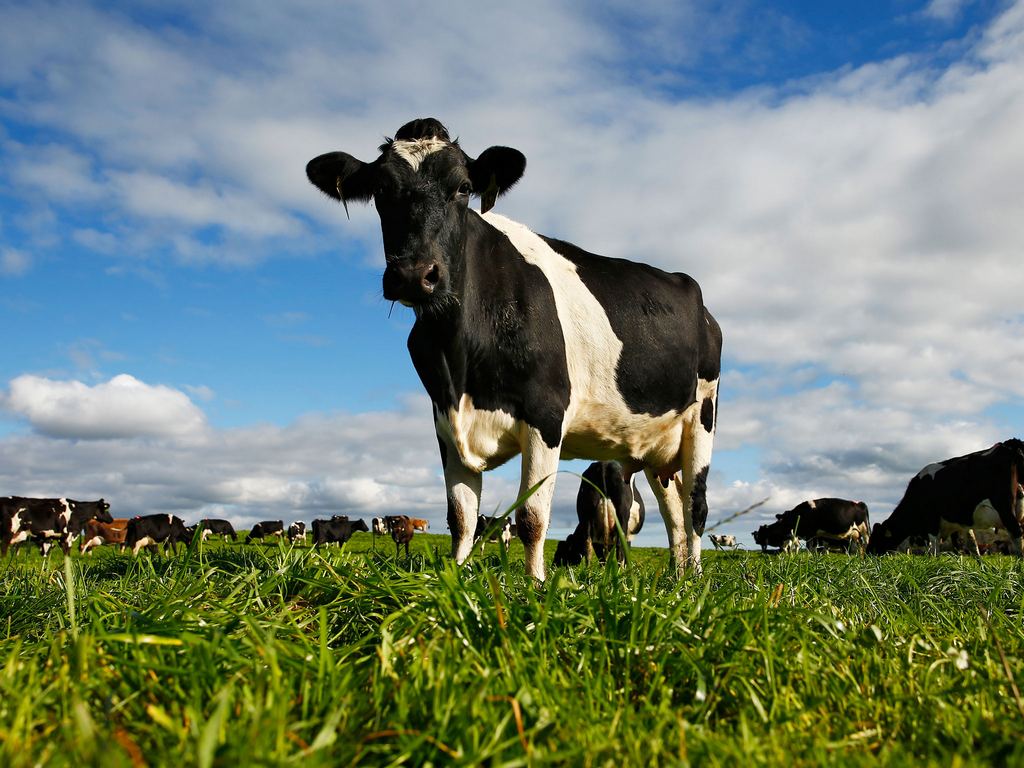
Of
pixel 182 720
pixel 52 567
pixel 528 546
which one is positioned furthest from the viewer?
pixel 528 546

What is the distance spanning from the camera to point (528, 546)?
6.09 meters

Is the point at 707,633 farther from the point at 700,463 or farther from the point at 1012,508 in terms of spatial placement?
the point at 1012,508

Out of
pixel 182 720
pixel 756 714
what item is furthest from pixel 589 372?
pixel 182 720

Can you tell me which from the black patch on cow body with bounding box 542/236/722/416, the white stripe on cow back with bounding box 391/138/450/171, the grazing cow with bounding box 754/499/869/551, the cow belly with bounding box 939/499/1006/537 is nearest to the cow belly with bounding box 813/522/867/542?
the grazing cow with bounding box 754/499/869/551

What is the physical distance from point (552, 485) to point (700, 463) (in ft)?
10.1

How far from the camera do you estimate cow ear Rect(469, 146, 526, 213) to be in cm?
661

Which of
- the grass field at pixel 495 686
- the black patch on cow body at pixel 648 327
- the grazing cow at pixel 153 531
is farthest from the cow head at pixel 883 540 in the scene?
the grazing cow at pixel 153 531

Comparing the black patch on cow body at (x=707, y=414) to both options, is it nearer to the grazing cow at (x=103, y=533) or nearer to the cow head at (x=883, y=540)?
the cow head at (x=883, y=540)

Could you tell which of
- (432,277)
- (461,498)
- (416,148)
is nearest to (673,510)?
(461,498)

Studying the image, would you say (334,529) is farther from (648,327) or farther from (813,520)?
(648,327)

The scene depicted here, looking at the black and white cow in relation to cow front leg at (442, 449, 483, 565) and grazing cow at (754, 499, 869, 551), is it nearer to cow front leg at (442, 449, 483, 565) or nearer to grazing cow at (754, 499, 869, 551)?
cow front leg at (442, 449, 483, 565)

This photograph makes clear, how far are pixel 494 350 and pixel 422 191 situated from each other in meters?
1.33

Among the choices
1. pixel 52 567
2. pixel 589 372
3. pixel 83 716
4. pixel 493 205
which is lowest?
pixel 83 716

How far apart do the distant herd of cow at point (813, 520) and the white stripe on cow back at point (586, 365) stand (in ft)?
11.4
